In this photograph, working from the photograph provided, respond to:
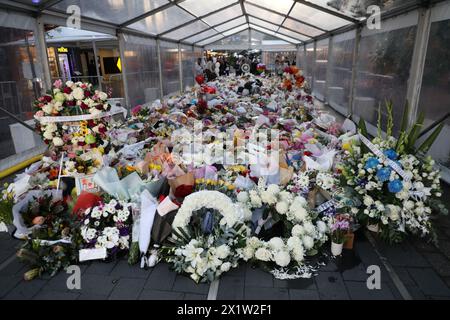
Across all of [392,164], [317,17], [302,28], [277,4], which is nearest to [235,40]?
[302,28]

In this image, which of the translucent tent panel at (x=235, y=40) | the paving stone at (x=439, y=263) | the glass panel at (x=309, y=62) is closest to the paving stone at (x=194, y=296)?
the paving stone at (x=439, y=263)

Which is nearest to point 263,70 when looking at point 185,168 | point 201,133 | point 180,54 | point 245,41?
point 180,54

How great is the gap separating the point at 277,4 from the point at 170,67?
19.1 feet

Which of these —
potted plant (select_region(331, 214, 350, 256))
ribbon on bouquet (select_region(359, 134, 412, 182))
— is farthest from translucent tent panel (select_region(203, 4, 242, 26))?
potted plant (select_region(331, 214, 350, 256))

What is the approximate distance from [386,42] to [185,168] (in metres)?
5.76

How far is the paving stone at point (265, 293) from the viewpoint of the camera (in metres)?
2.43

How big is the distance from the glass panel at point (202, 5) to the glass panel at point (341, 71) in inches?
155

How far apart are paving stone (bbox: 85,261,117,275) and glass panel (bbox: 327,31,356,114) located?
8961 millimetres

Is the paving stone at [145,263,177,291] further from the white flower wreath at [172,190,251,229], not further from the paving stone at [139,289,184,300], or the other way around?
the white flower wreath at [172,190,251,229]

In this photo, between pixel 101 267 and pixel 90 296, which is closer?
pixel 90 296

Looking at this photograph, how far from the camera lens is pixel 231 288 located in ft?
8.37

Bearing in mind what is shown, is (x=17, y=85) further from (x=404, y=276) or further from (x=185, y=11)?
(x=404, y=276)

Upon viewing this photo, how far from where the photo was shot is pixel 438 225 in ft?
11.4
